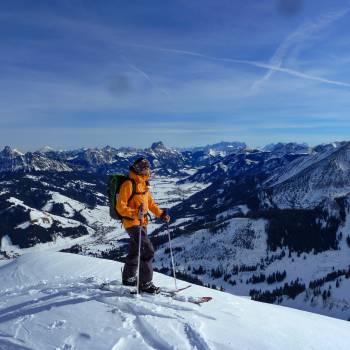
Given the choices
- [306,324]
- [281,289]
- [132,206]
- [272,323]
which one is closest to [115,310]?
[132,206]

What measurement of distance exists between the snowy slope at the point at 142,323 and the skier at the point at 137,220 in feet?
4.05

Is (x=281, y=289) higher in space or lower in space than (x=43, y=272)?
lower

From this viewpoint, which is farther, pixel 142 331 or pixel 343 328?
pixel 343 328

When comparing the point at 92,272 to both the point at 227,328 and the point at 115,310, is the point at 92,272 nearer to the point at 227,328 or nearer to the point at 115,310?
the point at 115,310

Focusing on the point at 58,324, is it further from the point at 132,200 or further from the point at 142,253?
the point at 132,200

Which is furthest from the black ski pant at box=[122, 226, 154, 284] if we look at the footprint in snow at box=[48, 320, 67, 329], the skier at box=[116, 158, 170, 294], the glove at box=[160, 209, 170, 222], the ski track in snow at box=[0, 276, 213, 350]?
the footprint in snow at box=[48, 320, 67, 329]

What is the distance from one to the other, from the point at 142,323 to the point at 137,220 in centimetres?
441

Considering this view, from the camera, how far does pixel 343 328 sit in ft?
A: 53.6

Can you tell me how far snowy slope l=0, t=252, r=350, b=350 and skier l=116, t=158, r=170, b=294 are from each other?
123cm

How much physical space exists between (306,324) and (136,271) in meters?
6.87

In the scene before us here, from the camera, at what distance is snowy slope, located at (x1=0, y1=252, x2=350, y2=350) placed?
1240cm

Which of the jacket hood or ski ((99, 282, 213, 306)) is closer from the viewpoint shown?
ski ((99, 282, 213, 306))

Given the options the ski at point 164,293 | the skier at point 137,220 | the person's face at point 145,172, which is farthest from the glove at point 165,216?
the ski at point 164,293

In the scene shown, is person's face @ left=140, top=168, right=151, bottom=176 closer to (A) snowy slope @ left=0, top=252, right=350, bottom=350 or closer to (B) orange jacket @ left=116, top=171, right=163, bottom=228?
(B) orange jacket @ left=116, top=171, right=163, bottom=228
